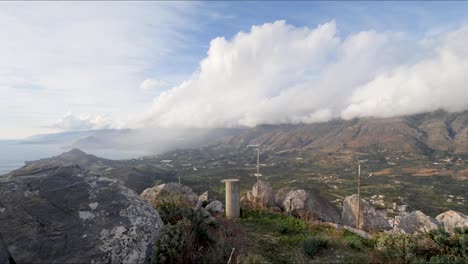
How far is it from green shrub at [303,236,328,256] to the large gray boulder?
4.37 m

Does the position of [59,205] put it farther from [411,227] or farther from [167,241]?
[411,227]

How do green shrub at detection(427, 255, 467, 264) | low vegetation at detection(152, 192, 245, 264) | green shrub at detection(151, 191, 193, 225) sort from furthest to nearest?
1. green shrub at detection(151, 191, 193, 225)
2. green shrub at detection(427, 255, 467, 264)
3. low vegetation at detection(152, 192, 245, 264)

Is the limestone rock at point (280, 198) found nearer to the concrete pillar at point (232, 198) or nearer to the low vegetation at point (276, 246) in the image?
the concrete pillar at point (232, 198)

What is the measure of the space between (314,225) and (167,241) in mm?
7485

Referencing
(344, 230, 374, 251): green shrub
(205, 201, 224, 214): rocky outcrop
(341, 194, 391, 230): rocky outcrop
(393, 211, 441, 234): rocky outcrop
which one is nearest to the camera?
(344, 230, 374, 251): green shrub

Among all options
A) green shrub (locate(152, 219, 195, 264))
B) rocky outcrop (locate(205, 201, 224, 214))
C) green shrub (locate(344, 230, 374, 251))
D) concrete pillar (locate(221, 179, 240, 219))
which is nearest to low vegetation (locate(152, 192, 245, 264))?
green shrub (locate(152, 219, 195, 264))

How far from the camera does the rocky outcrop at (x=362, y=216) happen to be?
1875cm

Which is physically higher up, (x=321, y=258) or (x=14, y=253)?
(x=14, y=253)

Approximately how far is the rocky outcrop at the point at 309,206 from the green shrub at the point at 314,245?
810 cm

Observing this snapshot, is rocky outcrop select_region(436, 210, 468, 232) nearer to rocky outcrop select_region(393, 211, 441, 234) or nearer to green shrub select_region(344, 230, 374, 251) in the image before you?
rocky outcrop select_region(393, 211, 441, 234)

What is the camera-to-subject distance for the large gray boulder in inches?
269

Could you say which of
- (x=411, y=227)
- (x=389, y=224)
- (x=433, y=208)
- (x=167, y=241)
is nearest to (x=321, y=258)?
(x=167, y=241)

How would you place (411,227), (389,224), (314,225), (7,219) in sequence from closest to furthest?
(7,219) < (314,225) < (411,227) < (389,224)

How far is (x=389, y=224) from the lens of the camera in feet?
63.9
